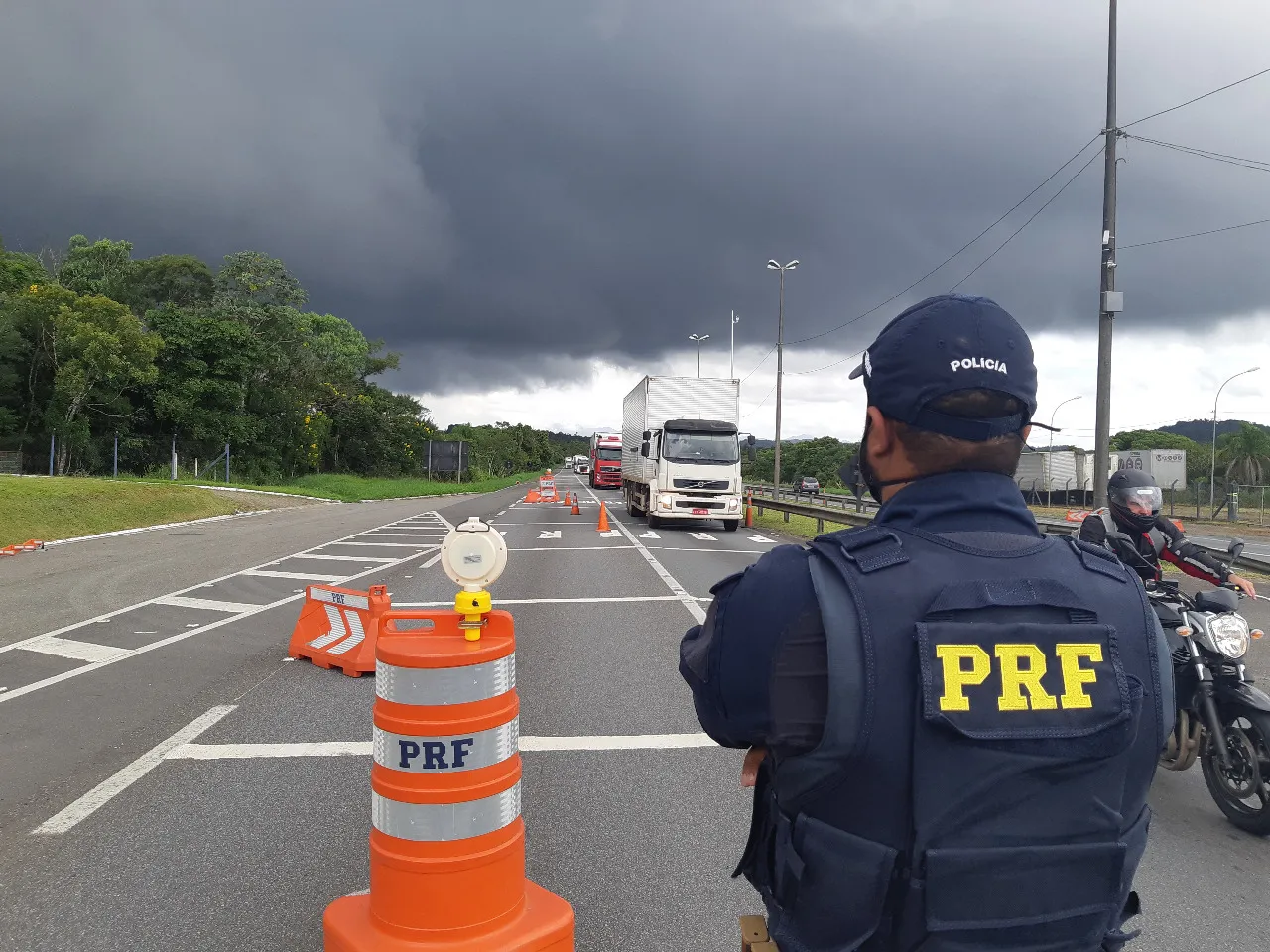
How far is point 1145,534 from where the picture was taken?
17.9 ft

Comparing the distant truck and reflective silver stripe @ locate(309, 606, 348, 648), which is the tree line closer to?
the distant truck

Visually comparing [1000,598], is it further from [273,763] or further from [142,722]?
[142,722]

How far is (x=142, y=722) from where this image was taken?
5883mm

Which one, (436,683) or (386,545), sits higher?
(436,683)

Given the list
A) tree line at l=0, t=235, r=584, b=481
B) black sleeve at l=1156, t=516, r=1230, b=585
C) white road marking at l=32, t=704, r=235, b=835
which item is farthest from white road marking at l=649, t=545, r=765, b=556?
tree line at l=0, t=235, r=584, b=481

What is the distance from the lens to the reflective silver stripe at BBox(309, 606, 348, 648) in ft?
25.3

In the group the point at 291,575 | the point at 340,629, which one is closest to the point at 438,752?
the point at 340,629

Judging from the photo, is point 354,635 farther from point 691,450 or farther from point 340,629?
point 691,450

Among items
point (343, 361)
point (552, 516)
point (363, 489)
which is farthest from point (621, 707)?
point (343, 361)

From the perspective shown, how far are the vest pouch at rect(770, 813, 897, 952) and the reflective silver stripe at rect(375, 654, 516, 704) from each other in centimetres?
137

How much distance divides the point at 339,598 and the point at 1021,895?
7.09 meters

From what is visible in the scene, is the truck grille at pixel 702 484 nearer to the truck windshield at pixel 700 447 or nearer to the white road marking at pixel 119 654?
the truck windshield at pixel 700 447

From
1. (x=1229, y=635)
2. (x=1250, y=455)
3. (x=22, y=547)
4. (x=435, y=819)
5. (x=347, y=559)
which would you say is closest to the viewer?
(x=435, y=819)

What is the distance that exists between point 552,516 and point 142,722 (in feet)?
76.1
